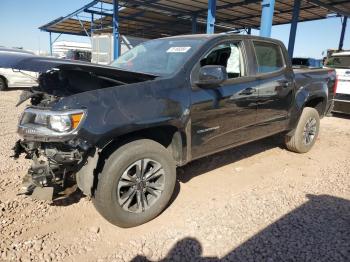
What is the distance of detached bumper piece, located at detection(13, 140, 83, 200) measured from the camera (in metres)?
2.68

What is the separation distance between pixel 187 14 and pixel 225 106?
16.2m

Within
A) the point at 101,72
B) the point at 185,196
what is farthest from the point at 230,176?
the point at 101,72

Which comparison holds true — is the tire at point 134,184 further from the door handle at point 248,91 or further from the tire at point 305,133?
the tire at point 305,133

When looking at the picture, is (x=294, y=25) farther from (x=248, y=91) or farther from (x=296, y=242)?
(x=296, y=242)

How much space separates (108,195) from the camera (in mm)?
2818

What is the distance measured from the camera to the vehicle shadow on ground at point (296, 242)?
2679mm

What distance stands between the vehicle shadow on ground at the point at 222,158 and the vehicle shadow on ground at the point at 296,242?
1458 millimetres

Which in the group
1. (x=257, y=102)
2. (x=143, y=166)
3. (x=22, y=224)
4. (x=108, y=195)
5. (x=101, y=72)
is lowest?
(x=22, y=224)

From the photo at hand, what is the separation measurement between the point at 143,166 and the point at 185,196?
99 cm

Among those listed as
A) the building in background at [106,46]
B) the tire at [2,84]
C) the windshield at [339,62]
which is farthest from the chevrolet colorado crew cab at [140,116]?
the building in background at [106,46]

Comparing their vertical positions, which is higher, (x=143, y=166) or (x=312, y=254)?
(x=143, y=166)

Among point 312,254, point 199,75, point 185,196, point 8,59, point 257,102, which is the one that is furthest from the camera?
point 257,102

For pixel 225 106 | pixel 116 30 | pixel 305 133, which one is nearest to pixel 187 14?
pixel 116 30

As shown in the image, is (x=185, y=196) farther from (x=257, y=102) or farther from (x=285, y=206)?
(x=257, y=102)
